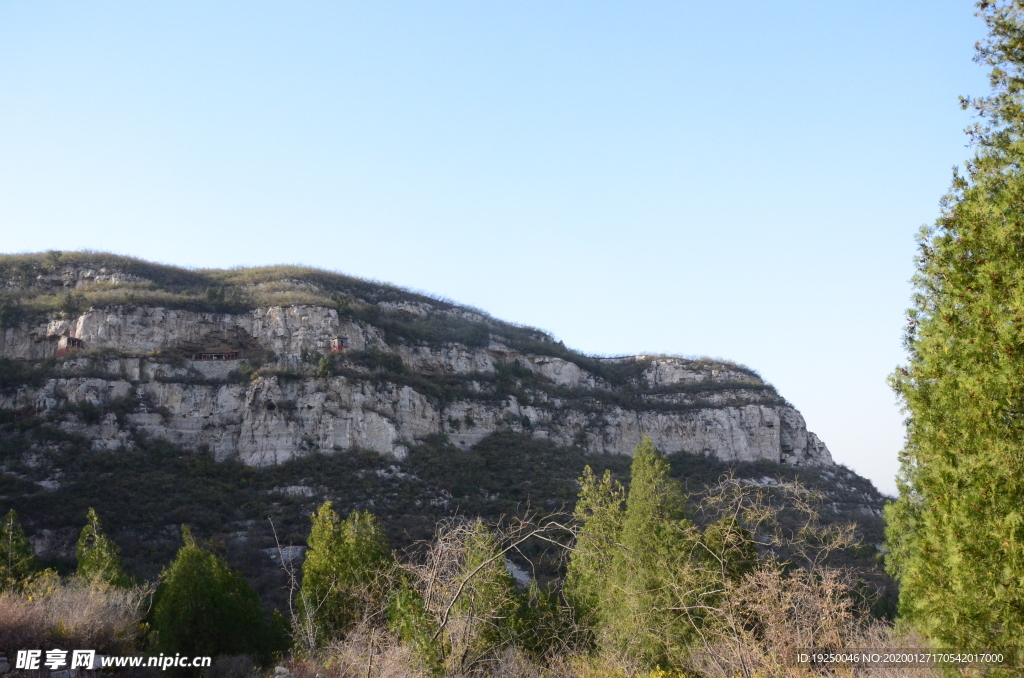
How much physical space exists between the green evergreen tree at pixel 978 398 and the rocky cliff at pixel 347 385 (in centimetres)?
4235

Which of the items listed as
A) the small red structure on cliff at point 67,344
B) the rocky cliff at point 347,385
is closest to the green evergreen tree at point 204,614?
the rocky cliff at point 347,385

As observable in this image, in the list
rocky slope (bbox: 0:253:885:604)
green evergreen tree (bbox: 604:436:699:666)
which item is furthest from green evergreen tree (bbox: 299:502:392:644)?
rocky slope (bbox: 0:253:885:604)

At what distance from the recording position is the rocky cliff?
151 feet

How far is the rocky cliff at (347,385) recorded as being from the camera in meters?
46.1

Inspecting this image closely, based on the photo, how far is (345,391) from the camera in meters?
49.6

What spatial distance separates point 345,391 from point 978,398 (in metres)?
46.2

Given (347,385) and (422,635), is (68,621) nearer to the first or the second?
(422,635)

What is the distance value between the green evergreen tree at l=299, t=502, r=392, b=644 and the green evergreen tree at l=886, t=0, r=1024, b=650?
14.3 meters

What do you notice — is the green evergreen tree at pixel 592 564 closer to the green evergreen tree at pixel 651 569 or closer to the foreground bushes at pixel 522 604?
the foreground bushes at pixel 522 604

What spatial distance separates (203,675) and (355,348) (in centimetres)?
4063

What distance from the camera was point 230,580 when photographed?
21.6 meters

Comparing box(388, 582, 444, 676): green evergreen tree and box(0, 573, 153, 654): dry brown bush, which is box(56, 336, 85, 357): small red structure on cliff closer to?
box(0, 573, 153, 654): dry brown bush

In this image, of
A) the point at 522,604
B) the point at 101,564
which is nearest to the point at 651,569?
the point at 522,604

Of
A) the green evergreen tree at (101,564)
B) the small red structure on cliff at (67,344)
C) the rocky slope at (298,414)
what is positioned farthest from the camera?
the small red structure on cliff at (67,344)
